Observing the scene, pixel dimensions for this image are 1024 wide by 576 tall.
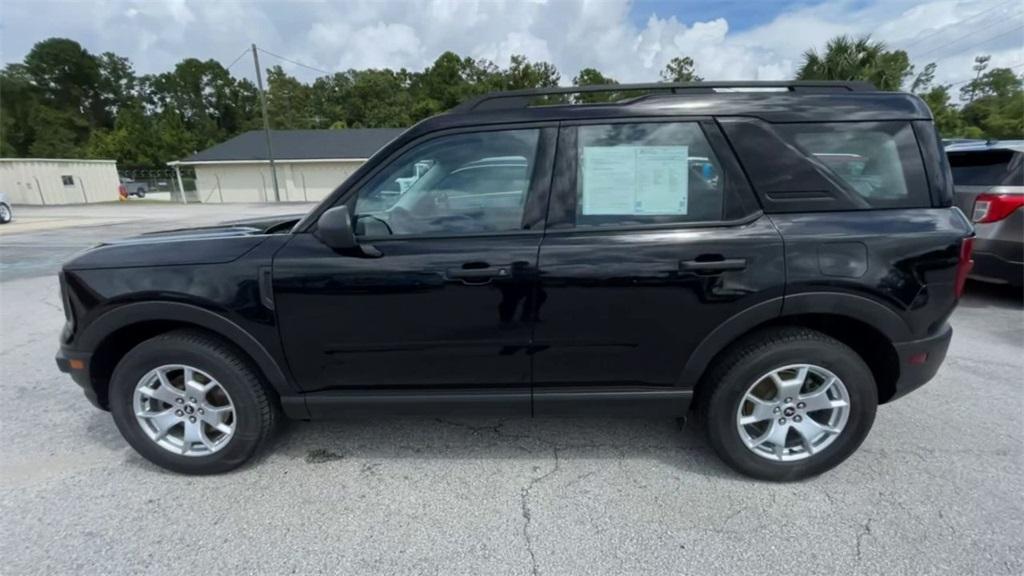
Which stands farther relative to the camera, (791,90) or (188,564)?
(791,90)

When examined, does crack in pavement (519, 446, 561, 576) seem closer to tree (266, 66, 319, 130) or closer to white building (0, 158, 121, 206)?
white building (0, 158, 121, 206)

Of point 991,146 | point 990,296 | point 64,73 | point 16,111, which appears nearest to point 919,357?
point 991,146

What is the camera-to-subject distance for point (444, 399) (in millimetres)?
2445

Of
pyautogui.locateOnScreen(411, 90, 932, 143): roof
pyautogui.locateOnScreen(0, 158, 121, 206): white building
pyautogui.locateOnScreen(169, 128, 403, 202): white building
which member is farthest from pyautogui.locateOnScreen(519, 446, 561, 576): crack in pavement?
pyautogui.locateOnScreen(0, 158, 121, 206): white building

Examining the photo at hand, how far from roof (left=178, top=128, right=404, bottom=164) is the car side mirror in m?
31.1

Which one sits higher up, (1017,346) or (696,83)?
(696,83)

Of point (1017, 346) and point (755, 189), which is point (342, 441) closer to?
point (755, 189)

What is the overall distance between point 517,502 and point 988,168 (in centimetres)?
617

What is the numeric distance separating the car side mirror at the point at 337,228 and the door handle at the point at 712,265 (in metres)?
1.51

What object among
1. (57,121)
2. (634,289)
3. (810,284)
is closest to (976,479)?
(810,284)

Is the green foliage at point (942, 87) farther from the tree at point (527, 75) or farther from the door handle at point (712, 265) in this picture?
the tree at point (527, 75)

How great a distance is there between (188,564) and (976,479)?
371 centimetres

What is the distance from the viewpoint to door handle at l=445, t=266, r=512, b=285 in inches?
88.3

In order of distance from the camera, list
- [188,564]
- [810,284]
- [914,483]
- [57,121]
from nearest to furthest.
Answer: [188,564] < [810,284] < [914,483] < [57,121]
